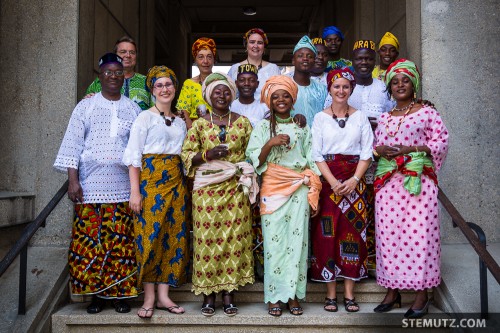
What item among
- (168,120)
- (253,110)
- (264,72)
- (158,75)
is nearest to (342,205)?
(253,110)

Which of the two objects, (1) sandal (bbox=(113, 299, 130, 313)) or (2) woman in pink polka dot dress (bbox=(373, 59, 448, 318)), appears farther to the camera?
(1) sandal (bbox=(113, 299, 130, 313))

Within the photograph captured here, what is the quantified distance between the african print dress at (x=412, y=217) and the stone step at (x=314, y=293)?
289 millimetres

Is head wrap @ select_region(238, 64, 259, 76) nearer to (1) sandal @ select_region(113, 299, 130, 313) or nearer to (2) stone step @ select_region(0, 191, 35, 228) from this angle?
(1) sandal @ select_region(113, 299, 130, 313)

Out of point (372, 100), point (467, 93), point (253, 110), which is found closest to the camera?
point (253, 110)

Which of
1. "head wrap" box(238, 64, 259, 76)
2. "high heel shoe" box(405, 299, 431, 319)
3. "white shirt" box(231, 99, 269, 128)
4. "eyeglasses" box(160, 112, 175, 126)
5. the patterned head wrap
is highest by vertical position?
"head wrap" box(238, 64, 259, 76)

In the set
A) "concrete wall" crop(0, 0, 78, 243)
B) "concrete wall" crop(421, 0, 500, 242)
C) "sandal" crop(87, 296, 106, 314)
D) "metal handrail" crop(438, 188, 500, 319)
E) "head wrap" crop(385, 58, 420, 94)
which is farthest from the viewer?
"concrete wall" crop(421, 0, 500, 242)

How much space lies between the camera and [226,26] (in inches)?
675

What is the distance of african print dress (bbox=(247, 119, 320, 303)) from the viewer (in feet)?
12.8

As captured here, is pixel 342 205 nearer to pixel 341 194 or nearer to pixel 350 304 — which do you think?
pixel 341 194

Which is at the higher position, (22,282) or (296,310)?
(22,282)

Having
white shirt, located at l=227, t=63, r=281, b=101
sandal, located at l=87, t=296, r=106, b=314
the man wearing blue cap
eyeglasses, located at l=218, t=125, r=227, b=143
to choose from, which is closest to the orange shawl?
eyeglasses, located at l=218, t=125, r=227, b=143

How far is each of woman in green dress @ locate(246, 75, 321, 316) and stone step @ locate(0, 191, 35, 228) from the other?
241 centimetres

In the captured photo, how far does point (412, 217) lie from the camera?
3912 mm

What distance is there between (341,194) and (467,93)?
2.23 meters
